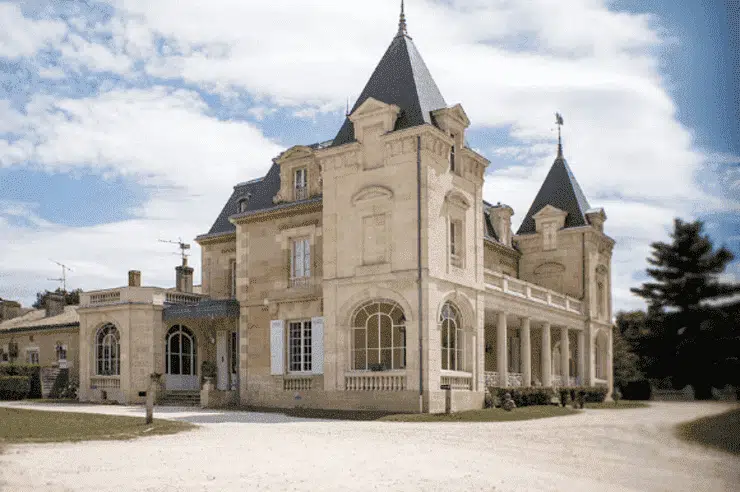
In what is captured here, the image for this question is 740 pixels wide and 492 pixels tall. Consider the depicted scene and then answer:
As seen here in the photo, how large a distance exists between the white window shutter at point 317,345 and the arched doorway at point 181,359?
354 inches

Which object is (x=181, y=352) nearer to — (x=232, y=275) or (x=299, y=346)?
(x=232, y=275)

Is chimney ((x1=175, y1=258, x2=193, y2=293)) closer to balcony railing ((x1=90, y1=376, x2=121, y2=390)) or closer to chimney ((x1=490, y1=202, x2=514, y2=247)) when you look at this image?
balcony railing ((x1=90, y1=376, x2=121, y2=390))

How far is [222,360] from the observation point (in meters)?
34.5

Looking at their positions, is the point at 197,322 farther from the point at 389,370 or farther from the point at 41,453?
the point at 41,453

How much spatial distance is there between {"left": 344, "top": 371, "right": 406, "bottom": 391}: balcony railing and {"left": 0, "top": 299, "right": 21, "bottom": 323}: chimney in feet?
104

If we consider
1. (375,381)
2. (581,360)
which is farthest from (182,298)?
(581,360)

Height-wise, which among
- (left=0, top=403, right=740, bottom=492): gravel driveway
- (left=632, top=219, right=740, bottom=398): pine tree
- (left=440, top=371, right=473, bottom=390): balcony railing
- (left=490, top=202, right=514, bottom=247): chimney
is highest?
(left=490, top=202, right=514, bottom=247): chimney

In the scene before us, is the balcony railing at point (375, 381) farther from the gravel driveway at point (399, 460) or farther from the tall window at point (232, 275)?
the tall window at point (232, 275)

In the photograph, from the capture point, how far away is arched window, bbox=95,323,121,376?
33.7 meters

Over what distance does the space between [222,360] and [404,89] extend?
15.2 meters

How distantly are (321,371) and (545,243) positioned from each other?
54.3 ft

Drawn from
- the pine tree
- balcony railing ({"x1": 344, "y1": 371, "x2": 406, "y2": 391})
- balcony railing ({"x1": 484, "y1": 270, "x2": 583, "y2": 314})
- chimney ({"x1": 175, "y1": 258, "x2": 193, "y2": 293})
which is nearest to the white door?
chimney ({"x1": 175, "y1": 258, "x2": 193, "y2": 293})

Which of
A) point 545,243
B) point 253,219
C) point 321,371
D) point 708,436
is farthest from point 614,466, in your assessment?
point 545,243

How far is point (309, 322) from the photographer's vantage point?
96.8 ft
